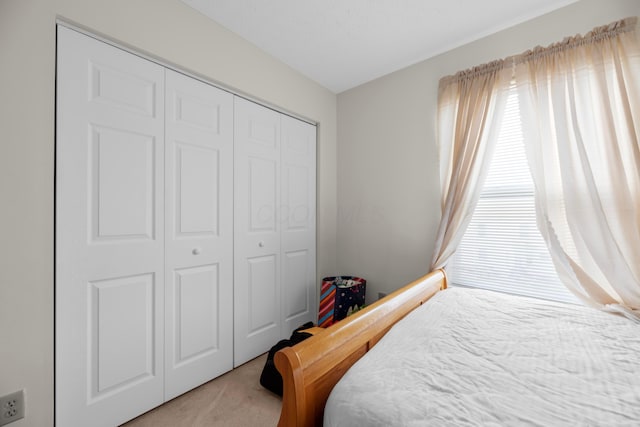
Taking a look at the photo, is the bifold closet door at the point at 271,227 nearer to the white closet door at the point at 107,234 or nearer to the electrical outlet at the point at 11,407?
the white closet door at the point at 107,234

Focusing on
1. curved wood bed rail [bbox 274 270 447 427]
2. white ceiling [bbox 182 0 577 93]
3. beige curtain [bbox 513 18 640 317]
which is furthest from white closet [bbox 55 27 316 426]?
beige curtain [bbox 513 18 640 317]

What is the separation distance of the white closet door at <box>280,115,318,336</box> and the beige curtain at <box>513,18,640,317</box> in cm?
175

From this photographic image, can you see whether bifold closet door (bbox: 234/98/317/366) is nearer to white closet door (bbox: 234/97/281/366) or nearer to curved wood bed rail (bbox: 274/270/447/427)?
white closet door (bbox: 234/97/281/366)

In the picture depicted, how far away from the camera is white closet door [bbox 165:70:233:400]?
1722 mm

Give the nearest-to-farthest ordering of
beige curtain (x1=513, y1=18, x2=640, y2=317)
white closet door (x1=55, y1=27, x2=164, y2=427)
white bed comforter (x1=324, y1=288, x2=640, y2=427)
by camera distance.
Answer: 1. white bed comforter (x1=324, y1=288, x2=640, y2=427)
2. white closet door (x1=55, y1=27, x2=164, y2=427)
3. beige curtain (x1=513, y1=18, x2=640, y2=317)

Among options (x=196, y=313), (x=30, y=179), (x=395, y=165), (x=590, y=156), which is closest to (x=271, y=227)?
(x=196, y=313)

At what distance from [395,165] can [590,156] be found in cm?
129

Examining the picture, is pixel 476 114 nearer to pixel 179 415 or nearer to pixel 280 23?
pixel 280 23

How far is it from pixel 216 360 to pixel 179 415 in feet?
1.26

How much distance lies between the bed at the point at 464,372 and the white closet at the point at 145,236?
1196 mm

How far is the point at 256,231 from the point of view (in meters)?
2.24

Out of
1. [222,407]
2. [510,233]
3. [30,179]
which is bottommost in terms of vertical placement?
[222,407]

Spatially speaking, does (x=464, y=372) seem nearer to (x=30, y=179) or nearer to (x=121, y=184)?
(x=121, y=184)

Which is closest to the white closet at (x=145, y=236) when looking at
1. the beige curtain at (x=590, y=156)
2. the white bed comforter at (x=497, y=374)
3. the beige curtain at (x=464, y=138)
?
the white bed comforter at (x=497, y=374)
